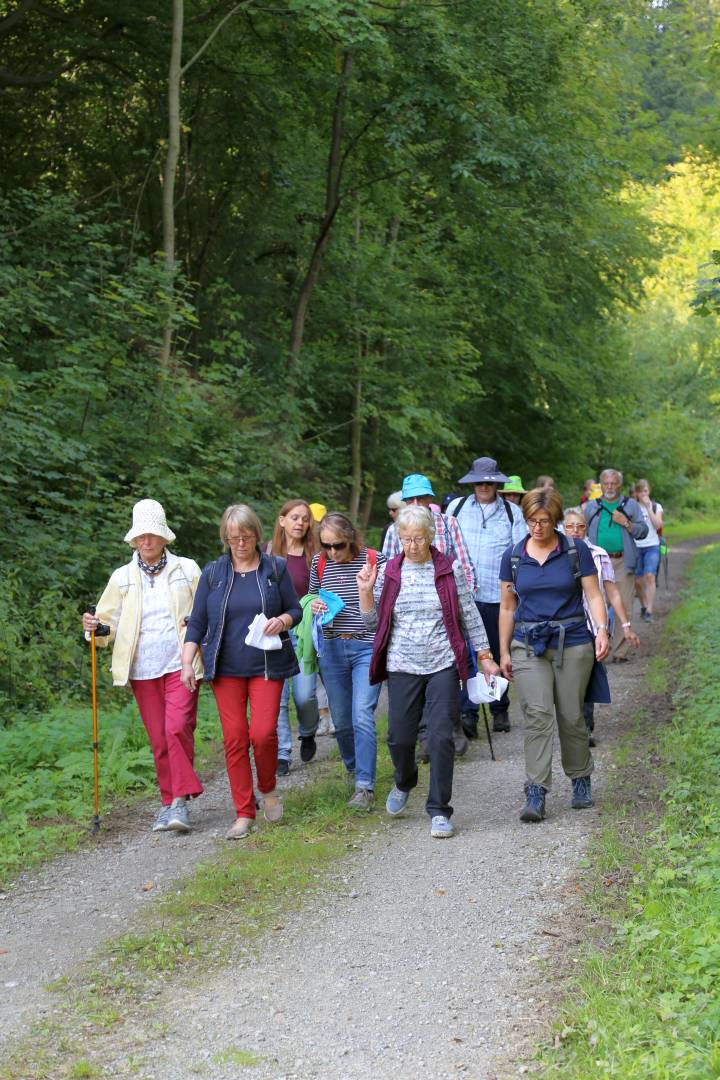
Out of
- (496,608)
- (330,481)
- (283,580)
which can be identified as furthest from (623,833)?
(330,481)

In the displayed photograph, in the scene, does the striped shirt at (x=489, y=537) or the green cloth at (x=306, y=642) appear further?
the striped shirt at (x=489, y=537)

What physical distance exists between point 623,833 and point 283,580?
2437mm

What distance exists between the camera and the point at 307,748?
369 inches

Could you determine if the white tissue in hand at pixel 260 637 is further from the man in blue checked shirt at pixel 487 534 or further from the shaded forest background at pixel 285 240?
the shaded forest background at pixel 285 240

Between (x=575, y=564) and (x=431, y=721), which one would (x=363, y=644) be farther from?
(x=575, y=564)

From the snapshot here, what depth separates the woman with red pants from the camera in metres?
7.12

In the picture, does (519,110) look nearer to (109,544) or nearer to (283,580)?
(109,544)

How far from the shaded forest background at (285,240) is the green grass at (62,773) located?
3.21 feet

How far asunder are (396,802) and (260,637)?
1400 millimetres

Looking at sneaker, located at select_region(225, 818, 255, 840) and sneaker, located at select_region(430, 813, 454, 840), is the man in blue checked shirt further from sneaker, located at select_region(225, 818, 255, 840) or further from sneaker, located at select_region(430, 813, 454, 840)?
sneaker, located at select_region(225, 818, 255, 840)

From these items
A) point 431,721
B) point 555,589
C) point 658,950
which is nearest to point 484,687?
point 431,721

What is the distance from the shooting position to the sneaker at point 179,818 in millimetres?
7434

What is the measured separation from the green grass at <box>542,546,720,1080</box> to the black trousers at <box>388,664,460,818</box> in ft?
3.20

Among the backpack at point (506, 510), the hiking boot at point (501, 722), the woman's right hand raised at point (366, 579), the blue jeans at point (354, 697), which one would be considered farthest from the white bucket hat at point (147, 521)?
the hiking boot at point (501, 722)
